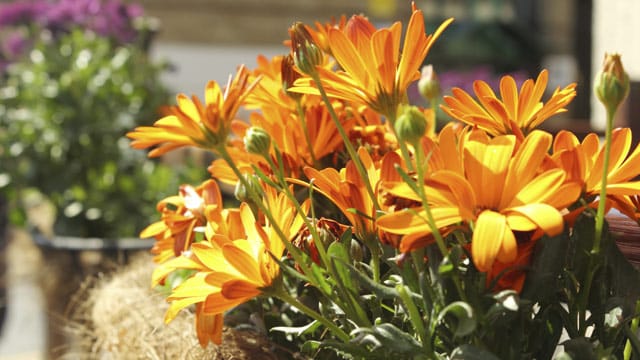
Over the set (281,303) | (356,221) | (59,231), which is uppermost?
(356,221)

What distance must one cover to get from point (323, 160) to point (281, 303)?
0.37ft

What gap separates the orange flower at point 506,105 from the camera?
547 millimetres

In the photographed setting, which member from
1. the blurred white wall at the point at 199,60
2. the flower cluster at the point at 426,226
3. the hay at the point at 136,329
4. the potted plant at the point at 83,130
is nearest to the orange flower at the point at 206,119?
the flower cluster at the point at 426,226

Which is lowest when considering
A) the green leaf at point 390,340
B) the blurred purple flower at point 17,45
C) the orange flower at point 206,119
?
the blurred purple flower at point 17,45

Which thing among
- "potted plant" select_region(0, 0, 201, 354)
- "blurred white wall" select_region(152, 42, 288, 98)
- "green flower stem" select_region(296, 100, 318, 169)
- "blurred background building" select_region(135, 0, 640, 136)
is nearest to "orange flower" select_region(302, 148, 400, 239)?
"green flower stem" select_region(296, 100, 318, 169)

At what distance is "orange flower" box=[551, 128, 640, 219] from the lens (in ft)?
1.58

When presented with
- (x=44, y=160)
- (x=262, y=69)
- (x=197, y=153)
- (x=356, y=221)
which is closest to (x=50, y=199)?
(x=44, y=160)

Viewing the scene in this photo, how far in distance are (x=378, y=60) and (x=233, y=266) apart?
142mm

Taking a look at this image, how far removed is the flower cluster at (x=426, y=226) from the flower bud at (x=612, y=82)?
0.06 feet

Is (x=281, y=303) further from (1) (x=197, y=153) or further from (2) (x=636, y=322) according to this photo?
(1) (x=197, y=153)

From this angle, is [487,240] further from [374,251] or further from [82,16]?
[82,16]

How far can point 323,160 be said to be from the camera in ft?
2.25

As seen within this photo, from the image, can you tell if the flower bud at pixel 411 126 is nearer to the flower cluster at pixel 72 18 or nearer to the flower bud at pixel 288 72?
the flower bud at pixel 288 72

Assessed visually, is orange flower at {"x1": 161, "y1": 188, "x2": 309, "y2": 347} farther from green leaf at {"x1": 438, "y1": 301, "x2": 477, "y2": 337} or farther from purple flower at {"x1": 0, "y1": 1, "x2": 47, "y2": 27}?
purple flower at {"x1": 0, "y1": 1, "x2": 47, "y2": 27}
